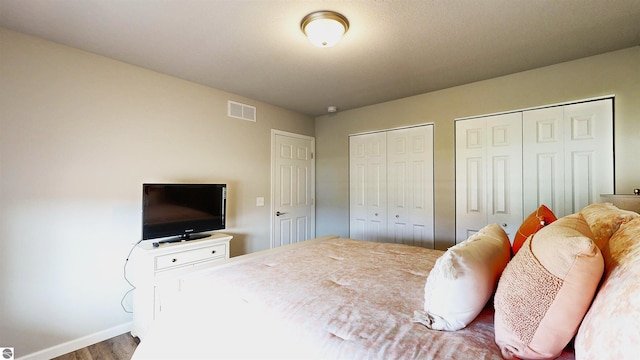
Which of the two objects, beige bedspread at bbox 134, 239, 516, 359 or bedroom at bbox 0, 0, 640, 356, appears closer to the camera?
beige bedspread at bbox 134, 239, 516, 359

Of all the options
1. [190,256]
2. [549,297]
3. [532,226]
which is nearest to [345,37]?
[532,226]

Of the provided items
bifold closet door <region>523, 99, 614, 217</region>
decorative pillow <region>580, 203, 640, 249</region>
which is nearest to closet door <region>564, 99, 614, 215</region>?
bifold closet door <region>523, 99, 614, 217</region>

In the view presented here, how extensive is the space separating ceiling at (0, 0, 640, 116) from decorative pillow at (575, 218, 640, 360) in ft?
5.44

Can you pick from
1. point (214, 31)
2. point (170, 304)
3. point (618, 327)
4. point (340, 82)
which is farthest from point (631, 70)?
point (170, 304)

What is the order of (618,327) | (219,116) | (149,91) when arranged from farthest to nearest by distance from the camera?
(219,116) → (149,91) → (618,327)

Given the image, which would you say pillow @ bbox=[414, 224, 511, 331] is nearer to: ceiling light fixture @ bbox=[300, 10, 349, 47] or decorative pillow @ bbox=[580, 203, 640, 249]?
decorative pillow @ bbox=[580, 203, 640, 249]

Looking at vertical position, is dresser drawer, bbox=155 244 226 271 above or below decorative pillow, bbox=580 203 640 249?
below

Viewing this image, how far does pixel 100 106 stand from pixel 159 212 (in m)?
1.07

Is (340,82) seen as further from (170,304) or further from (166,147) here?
(170,304)

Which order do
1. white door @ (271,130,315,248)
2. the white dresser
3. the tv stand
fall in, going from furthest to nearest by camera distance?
1. white door @ (271,130,315,248)
2. the tv stand
3. the white dresser

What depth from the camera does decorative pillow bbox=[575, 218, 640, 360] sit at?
1.75 ft

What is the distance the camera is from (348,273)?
1.57m

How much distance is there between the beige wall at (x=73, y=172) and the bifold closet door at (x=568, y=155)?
362 cm

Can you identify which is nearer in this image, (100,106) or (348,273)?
(348,273)
